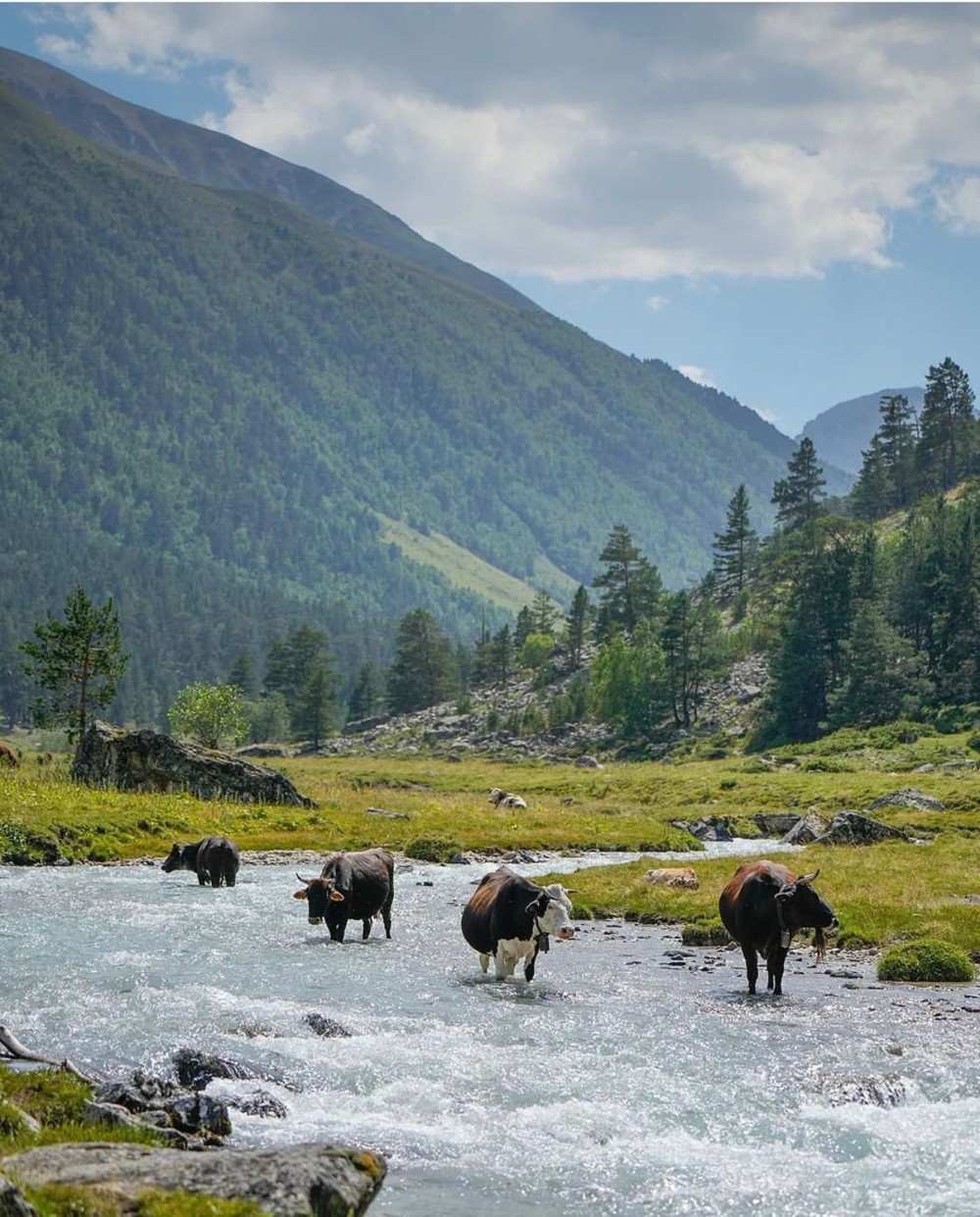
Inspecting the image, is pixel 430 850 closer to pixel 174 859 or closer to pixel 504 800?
pixel 174 859

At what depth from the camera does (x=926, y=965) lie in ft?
90.7

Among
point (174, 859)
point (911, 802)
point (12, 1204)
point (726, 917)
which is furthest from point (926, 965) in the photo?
point (911, 802)

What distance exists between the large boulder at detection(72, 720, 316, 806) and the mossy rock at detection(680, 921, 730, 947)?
35893 millimetres

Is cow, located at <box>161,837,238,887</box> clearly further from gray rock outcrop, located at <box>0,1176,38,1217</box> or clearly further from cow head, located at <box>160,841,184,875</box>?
gray rock outcrop, located at <box>0,1176,38,1217</box>

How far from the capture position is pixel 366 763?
144 meters

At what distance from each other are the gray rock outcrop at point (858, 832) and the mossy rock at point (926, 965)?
27980 millimetres

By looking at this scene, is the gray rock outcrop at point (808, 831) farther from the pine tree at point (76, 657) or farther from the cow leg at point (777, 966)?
the pine tree at point (76, 657)

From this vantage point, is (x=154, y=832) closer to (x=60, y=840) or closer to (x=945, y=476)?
(x=60, y=840)

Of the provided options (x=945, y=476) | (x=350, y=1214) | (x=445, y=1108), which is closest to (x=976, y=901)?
(x=445, y=1108)

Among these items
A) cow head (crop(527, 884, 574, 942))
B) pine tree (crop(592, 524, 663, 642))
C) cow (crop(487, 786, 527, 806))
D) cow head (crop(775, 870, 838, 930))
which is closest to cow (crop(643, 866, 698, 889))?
cow head (crop(775, 870, 838, 930))

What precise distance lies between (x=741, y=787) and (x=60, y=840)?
5650cm

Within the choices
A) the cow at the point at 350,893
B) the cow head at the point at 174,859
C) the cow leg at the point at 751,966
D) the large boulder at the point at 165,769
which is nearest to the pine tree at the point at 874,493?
the large boulder at the point at 165,769

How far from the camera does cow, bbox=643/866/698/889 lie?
4203cm

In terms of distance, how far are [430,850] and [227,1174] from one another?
143 ft
